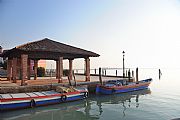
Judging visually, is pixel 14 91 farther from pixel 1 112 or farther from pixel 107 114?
pixel 107 114

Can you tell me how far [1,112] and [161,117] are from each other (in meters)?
11.8

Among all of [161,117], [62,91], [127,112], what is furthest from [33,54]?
[161,117]

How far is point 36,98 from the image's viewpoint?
52.0ft

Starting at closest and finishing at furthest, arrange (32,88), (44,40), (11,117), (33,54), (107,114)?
(11,117) → (107,114) → (32,88) → (33,54) → (44,40)

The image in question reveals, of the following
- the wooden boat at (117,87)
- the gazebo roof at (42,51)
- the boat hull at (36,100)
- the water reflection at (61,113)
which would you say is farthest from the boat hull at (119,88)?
the water reflection at (61,113)

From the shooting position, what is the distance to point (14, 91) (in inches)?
668

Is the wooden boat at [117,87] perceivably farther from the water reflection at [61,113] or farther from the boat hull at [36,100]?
the water reflection at [61,113]

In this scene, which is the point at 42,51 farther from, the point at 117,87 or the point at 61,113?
the point at 117,87

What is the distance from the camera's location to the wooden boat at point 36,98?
1457 centimetres

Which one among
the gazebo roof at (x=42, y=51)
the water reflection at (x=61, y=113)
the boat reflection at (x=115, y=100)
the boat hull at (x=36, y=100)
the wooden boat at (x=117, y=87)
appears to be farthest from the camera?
the wooden boat at (x=117, y=87)

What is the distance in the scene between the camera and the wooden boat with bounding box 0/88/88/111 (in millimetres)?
14574

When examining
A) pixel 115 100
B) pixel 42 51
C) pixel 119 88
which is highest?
pixel 42 51

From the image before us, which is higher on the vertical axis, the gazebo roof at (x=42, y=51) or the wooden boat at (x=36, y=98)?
the gazebo roof at (x=42, y=51)

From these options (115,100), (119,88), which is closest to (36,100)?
(115,100)
